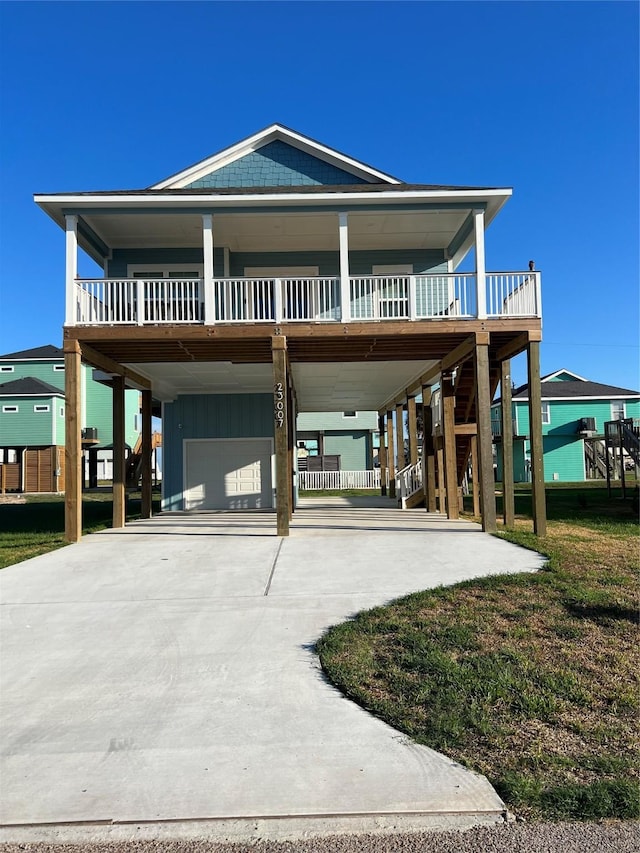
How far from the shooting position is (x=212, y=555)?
384 inches

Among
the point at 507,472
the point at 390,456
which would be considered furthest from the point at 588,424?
the point at 507,472

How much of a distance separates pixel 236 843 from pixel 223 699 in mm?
1609

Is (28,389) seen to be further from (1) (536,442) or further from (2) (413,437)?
(1) (536,442)

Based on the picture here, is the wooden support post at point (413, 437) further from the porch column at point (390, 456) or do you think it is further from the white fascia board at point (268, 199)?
the white fascia board at point (268, 199)

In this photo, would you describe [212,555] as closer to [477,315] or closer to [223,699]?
[223,699]

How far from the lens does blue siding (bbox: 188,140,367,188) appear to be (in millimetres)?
16203

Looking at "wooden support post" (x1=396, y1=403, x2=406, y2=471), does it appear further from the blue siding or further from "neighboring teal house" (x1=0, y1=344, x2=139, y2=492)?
"neighboring teal house" (x1=0, y1=344, x2=139, y2=492)

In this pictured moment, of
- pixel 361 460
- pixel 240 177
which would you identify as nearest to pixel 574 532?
pixel 240 177

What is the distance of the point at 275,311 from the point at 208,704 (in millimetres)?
9134

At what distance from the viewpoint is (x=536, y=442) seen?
11.3 m

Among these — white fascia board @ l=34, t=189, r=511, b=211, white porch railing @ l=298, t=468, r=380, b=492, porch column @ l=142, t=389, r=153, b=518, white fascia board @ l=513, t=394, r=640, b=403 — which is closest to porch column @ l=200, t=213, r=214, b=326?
white fascia board @ l=34, t=189, r=511, b=211

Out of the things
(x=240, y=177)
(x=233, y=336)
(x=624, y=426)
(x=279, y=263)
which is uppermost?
(x=240, y=177)

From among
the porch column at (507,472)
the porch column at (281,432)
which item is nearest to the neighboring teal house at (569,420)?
the porch column at (507,472)

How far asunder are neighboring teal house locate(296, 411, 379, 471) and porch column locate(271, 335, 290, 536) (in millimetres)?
22378
